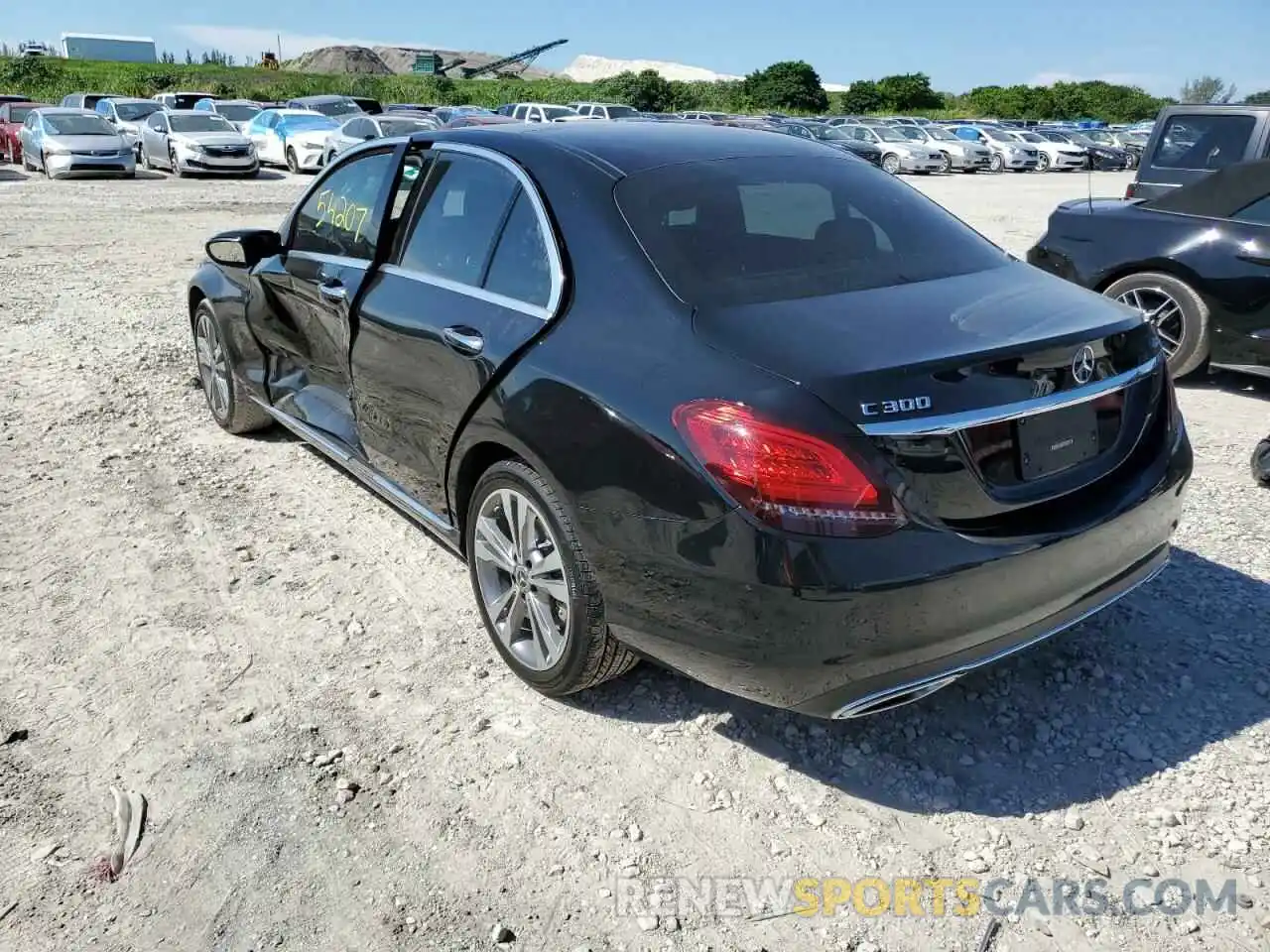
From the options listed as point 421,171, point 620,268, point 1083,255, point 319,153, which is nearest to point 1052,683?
point 620,268

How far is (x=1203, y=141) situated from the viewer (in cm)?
880

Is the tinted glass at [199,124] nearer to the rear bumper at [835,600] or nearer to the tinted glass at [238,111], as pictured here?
the tinted glass at [238,111]

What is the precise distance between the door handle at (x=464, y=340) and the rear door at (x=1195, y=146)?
7523 millimetres

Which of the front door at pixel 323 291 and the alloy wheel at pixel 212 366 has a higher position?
the front door at pixel 323 291

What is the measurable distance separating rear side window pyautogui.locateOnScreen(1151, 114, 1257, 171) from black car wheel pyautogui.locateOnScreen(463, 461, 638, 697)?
8.02 metres

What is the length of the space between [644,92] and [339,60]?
7126cm

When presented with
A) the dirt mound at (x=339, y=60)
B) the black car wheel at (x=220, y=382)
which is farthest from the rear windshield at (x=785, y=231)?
the dirt mound at (x=339, y=60)

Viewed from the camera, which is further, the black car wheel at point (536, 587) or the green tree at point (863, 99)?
the green tree at point (863, 99)

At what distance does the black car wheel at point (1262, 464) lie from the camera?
4.89 m

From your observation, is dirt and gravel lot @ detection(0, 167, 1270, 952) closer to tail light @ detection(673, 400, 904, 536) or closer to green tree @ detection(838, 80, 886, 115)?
tail light @ detection(673, 400, 904, 536)

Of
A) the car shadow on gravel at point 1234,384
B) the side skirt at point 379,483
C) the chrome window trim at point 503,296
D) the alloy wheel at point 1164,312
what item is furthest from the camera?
the car shadow on gravel at point 1234,384

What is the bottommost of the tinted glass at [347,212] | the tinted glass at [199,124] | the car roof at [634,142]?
the tinted glass at [199,124]

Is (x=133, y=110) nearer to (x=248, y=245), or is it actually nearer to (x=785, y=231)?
(x=248, y=245)

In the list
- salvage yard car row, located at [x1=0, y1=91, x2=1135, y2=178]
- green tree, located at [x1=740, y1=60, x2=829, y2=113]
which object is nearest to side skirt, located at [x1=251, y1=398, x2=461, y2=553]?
salvage yard car row, located at [x1=0, y1=91, x2=1135, y2=178]
